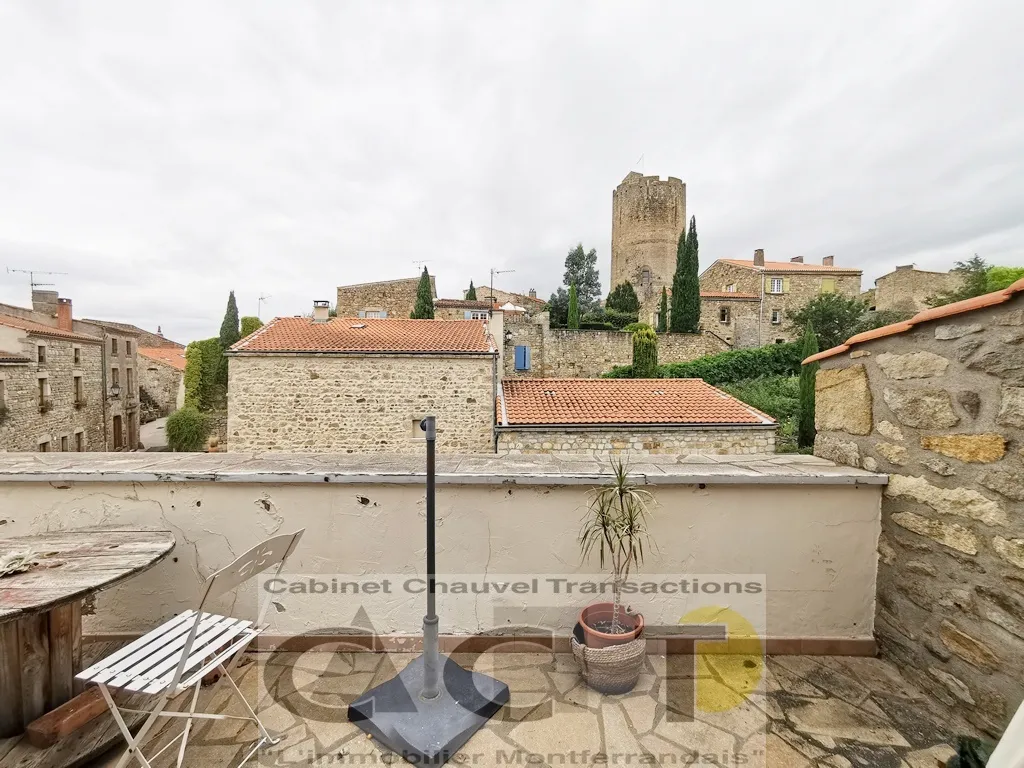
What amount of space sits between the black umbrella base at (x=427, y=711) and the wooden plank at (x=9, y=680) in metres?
1.34

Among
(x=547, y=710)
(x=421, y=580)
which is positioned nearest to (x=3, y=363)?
(x=421, y=580)

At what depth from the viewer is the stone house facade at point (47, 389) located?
13250mm

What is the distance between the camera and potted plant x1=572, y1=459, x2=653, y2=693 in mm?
2174

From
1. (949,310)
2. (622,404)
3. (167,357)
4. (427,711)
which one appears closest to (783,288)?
(622,404)

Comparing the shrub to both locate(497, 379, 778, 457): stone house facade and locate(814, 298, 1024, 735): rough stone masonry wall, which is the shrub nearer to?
locate(497, 379, 778, 457): stone house facade

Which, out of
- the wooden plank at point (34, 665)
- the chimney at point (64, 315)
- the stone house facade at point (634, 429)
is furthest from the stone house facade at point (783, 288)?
the chimney at point (64, 315)

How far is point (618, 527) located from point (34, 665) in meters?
2.67

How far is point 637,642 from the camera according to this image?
7.26 ft

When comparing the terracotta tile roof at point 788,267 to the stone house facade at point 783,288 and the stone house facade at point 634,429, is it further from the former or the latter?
the stone house facade at point 634,429

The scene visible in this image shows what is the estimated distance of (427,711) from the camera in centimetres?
203

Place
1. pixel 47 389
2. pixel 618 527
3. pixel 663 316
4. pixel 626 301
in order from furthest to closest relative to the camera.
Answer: pixel 626 301
pixel 663 316
pixel 47 389
pixel 618 527

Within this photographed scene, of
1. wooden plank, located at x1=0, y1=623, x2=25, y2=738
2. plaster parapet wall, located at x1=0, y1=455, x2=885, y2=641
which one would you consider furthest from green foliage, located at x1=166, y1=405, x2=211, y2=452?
wooden plank, located at x1=0, y1=623, x2=25, y2=738

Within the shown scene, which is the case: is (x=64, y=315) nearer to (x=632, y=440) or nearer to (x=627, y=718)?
(x=632, y=440)

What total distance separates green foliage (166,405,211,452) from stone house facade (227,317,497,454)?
799 centimetres
